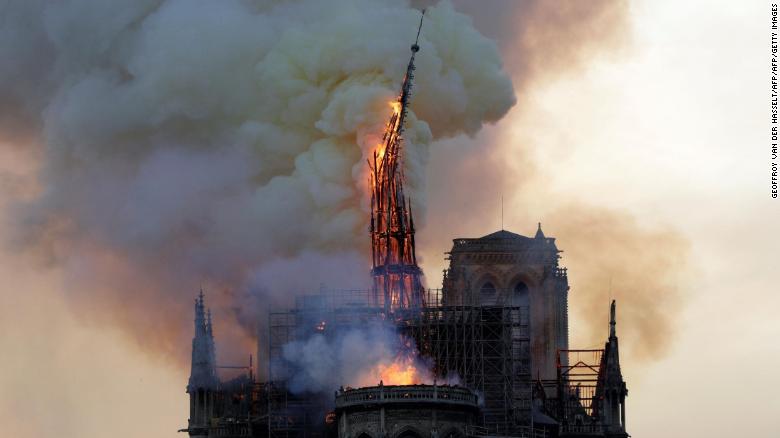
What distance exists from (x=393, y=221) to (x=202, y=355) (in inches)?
674

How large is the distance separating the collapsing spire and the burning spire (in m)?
12.9

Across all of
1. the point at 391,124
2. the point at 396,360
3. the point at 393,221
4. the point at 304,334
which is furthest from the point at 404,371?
the point at 391,124

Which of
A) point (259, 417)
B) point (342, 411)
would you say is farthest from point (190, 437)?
point (342, 411)

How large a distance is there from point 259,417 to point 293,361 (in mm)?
4640

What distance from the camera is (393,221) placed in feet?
615

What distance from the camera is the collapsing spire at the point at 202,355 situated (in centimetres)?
18475

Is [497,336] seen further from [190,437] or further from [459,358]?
[190,437]

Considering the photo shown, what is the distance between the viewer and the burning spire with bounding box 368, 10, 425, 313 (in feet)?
608

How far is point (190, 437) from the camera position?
183250mm

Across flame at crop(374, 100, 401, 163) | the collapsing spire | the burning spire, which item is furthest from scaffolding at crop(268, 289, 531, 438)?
flame at crop(374, 100, 401, 163)

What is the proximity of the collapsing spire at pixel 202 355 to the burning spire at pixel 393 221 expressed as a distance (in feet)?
42.4

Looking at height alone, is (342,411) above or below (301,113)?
below

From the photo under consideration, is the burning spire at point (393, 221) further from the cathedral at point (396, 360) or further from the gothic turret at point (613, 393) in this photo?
the gothic turret at point (613, 393)

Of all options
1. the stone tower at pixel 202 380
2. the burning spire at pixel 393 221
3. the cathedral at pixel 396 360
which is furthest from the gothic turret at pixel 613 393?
the stone tower at pixel 202 380
